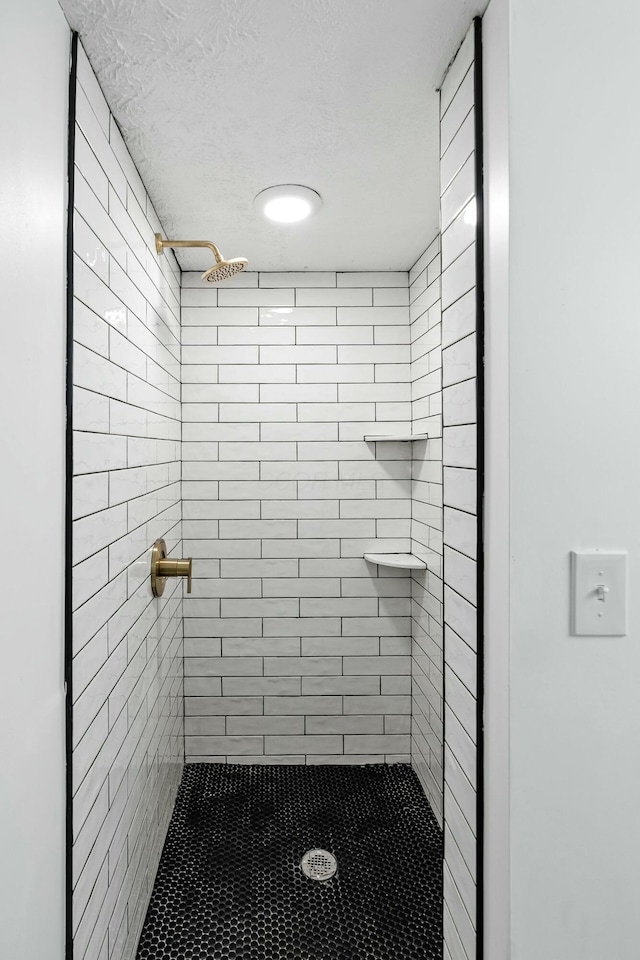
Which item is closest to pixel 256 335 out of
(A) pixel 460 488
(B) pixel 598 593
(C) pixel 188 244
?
(C) pixel 188 244

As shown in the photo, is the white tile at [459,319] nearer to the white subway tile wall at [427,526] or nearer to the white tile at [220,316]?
the white subway tile wall at [427,526]

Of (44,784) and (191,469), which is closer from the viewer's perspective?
(44,784)

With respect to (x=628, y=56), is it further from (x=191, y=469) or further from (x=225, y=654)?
(x=225, y=654)

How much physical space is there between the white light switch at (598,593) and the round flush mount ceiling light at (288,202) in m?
1.44

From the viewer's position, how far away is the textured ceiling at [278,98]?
41.1 inches

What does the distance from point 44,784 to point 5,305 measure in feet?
2.57

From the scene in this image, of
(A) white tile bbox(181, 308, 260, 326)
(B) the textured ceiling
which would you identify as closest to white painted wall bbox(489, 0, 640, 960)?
(B) the textured ceiling

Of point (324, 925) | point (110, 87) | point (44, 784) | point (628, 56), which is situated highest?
point (110, 87)

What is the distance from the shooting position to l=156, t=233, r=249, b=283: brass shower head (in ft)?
5.83

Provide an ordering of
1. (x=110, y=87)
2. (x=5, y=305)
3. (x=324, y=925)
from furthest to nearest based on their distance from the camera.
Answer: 1. (x=324, y=925)
2. (x=110, y=87)
3. (x=5, y=305)

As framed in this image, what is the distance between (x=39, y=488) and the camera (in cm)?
92

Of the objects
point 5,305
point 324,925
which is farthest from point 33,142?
point 324,925

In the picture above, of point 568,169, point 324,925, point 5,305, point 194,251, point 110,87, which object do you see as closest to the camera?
point 5,305

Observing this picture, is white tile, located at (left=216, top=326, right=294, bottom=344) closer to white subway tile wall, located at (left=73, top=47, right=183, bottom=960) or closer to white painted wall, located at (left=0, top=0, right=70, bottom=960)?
white subway tile wall, located at (left=73, top=47, right=183, bottom=960)
